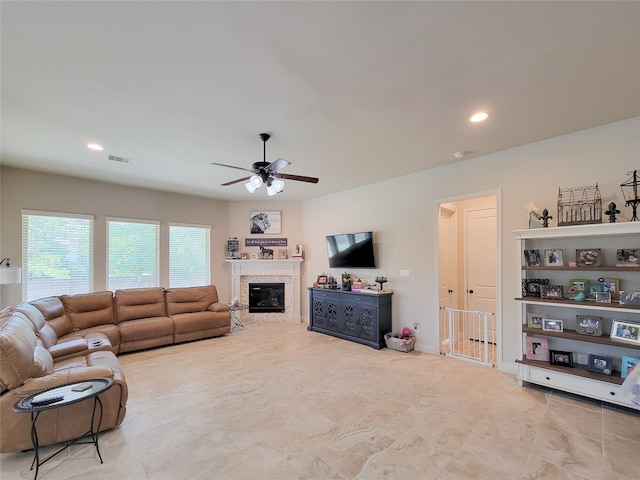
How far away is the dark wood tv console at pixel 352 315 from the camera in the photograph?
4.74 meters

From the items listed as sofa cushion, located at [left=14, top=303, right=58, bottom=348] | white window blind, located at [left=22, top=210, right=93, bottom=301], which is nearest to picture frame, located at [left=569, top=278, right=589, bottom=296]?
sofa cushion, located at [left=14, top=303, right=58, bottom=348]

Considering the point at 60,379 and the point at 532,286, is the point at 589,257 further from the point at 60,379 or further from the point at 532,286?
the point at 60,379

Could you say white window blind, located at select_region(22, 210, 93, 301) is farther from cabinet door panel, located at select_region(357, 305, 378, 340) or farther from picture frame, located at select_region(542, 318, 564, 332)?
picture frame, located at select_region(542, 318, 564, 332)

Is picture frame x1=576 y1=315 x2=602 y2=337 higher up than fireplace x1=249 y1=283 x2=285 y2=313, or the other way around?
picture frame x1=576 y1=315 x2=602 y2=337

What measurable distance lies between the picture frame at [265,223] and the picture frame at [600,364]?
5.67m

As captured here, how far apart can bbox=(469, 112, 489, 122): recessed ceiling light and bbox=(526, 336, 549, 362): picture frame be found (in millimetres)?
2547

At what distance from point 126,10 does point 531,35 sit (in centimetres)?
240

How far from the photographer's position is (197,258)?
6.44 m

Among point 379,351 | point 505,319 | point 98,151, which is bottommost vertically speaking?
point 379,351

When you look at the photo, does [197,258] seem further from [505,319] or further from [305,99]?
[505,319]

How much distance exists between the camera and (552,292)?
3174 millimetres

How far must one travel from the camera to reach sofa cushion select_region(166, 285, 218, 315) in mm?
5328

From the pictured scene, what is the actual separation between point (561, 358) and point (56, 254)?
7.25m

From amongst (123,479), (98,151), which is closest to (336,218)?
(98,151)
